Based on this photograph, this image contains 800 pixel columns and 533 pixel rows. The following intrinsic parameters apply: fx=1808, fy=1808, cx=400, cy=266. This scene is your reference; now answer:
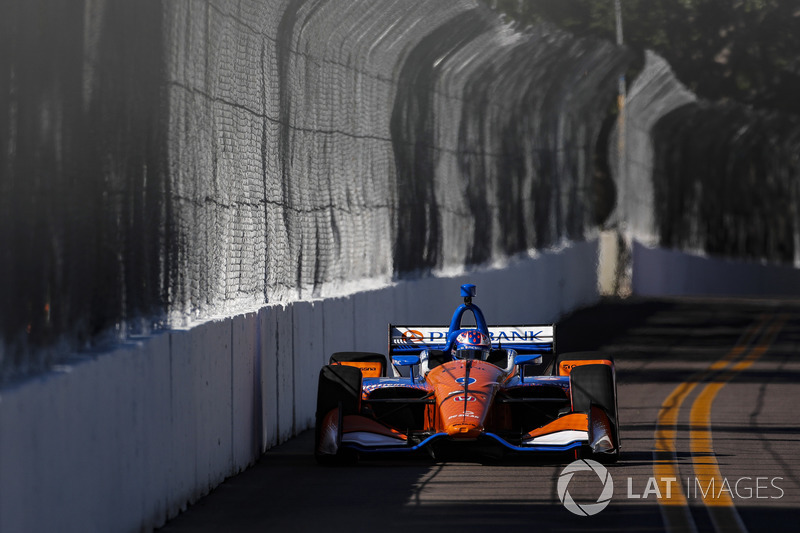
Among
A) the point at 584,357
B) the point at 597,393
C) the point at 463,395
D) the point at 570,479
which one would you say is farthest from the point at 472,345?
the point at 570,479

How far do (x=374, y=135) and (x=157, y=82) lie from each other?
307 inches

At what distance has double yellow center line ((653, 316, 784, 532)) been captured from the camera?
31.0ft

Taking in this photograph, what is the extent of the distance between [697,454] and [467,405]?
5.72ft

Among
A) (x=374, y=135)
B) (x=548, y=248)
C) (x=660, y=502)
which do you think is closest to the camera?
(x=660, y=502)

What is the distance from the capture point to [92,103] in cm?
887

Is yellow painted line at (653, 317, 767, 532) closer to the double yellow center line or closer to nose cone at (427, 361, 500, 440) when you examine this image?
the double yellow center line

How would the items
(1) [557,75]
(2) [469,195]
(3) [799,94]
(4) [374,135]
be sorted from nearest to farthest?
1. (4) [374,135]
2. (2) [469,195]
3. (1) [557,75]
4. (3) [799,94]

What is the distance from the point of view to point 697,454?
1252 centimetres

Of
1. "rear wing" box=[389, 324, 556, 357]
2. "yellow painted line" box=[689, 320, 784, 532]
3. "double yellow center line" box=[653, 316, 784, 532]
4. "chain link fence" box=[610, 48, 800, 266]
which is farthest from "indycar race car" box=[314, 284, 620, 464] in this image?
"chain link fence" box=[610, 48, 800, 266]

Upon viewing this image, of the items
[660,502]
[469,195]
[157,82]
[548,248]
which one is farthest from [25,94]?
[548,248]

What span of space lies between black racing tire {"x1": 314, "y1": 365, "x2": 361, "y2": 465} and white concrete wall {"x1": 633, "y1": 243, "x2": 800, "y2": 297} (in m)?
29.9

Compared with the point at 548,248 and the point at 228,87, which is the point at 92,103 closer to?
the point at 228,87

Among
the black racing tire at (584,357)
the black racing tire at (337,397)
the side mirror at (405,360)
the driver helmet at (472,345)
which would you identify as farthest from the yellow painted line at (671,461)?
the black racing tire at (337,397)

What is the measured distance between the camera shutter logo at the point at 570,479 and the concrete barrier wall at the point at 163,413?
2099mm
